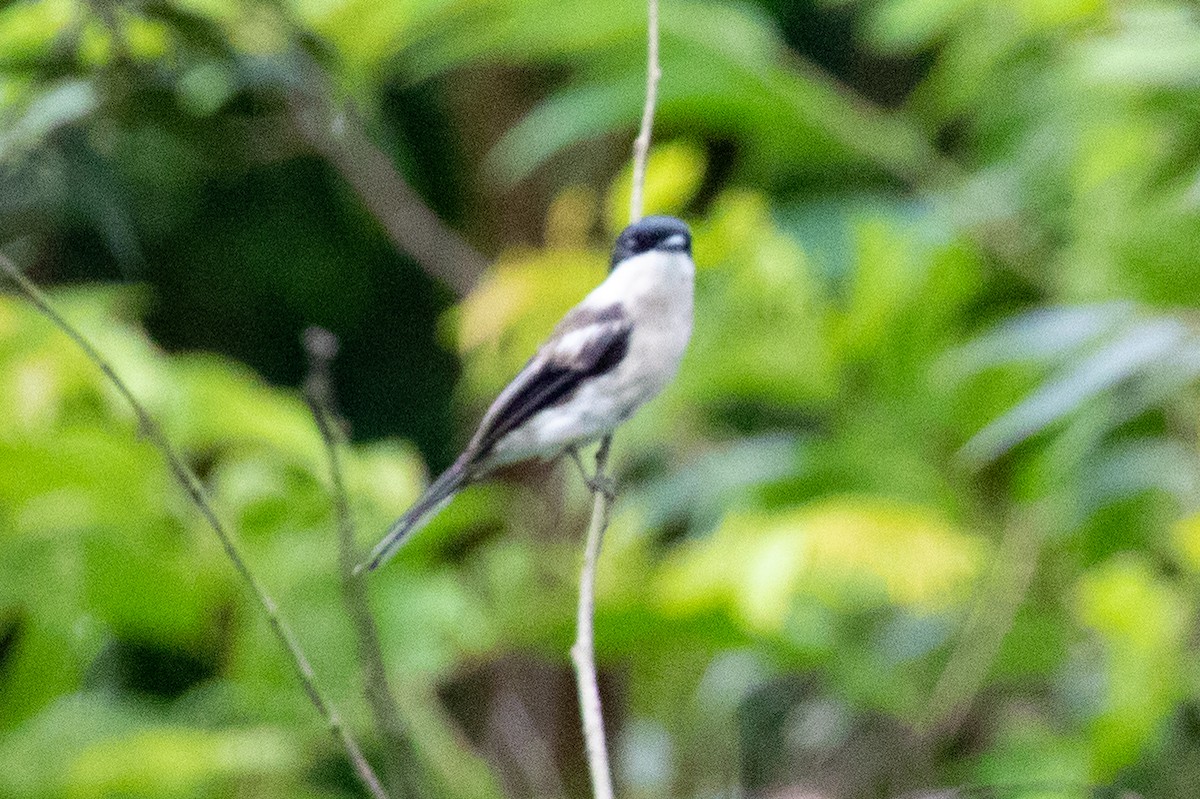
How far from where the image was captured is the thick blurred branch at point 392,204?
223cm

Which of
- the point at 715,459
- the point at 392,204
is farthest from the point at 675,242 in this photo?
the point at 392,204

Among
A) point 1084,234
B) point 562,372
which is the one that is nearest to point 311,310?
point 1084,234

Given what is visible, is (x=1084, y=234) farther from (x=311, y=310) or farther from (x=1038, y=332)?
(x=311, y=310)

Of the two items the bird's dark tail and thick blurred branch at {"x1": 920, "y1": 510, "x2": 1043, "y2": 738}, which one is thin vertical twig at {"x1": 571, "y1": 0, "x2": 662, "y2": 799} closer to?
the bird's dark tail

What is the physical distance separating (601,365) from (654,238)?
0.11 metres

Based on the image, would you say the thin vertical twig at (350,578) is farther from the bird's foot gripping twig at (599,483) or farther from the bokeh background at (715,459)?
the bokeh background at (715,459)

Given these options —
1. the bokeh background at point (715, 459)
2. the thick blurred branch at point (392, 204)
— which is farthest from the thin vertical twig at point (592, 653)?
the thick blurred branch at point (392, 204)

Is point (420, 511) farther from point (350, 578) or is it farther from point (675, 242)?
point (675, 242)

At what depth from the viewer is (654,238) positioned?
0.92 m

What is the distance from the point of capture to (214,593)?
75.0 inches

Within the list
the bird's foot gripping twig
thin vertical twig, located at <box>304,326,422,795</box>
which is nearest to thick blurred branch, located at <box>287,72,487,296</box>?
the bird's foot gripping twig

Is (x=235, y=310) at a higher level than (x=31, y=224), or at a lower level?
lower

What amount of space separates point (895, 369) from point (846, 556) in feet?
1.64

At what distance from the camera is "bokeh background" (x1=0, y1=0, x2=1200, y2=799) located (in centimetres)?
156
